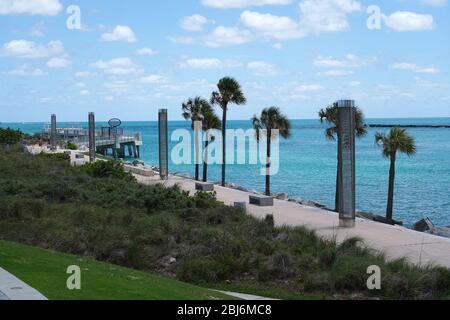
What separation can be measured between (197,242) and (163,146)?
18.2m

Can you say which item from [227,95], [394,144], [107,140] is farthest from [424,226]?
[107,140]

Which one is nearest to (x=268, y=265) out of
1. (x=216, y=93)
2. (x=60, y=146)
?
(x=216, y=93)

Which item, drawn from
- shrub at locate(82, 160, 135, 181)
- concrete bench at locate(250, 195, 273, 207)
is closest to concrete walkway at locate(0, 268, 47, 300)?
concrete bench at locate(250, 195, 273, 207)

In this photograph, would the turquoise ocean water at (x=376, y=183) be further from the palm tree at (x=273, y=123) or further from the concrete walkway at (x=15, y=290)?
the concrete walkway at (x=15, y=290)

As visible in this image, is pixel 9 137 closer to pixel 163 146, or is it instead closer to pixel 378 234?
pixel 163 146

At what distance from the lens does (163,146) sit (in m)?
31.6

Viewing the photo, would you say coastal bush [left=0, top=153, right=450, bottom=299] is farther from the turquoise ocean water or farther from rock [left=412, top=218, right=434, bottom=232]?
the turquoise ocean water

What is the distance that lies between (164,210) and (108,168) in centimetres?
1011

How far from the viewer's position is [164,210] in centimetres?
1803

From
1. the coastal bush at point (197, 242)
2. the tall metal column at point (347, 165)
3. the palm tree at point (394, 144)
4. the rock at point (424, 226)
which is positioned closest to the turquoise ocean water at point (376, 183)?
the palm tree at point (394, 144)

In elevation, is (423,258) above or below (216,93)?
below

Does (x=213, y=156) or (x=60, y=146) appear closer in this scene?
(x=60, y=146)

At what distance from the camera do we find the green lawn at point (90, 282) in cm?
758
